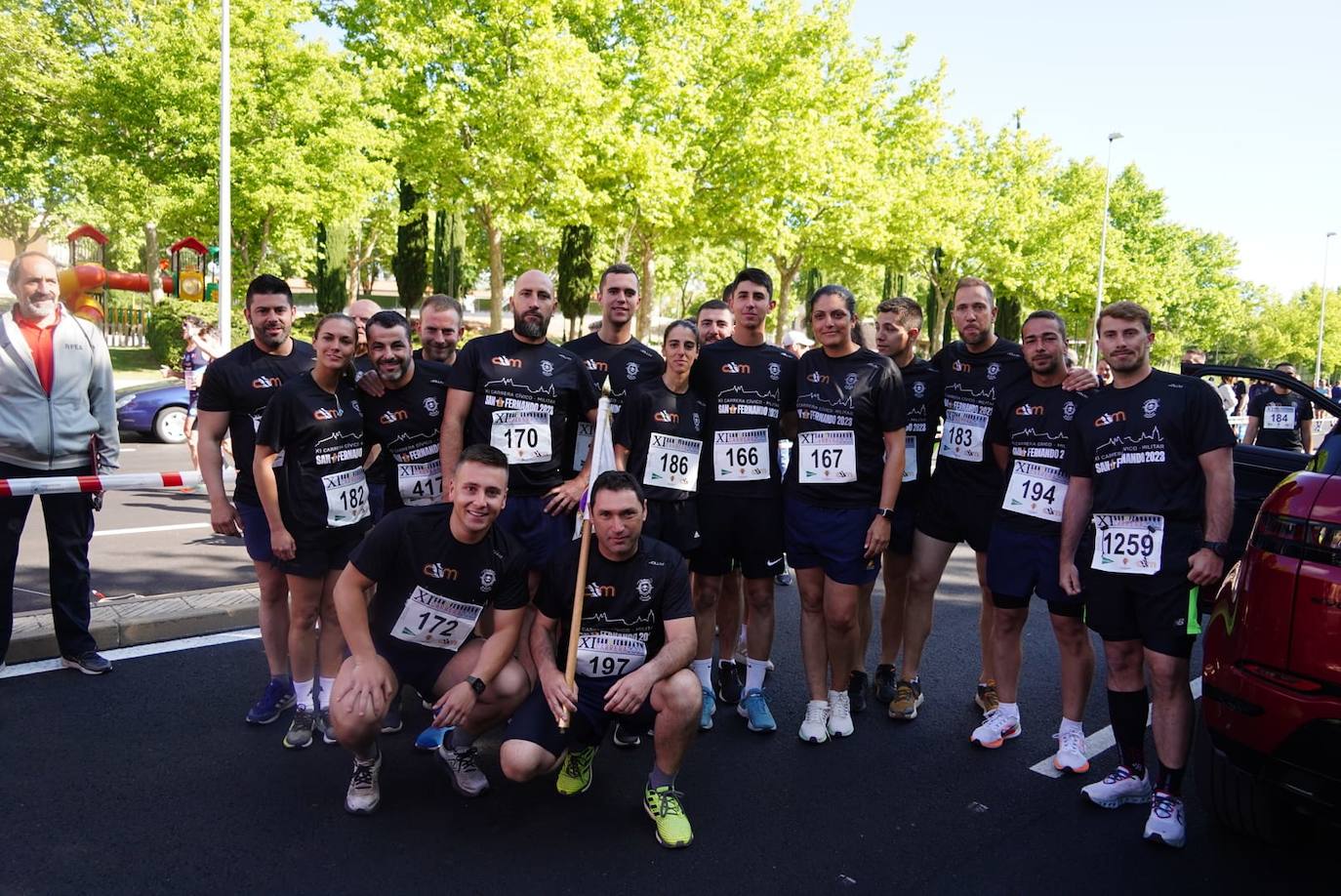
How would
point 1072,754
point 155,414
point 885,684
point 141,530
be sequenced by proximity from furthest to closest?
point 155,414, point 141,530, point 885,684, point 1072,754

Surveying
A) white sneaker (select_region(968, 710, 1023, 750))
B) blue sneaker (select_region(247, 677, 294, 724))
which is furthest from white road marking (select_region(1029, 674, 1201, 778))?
blue sneaker (select_region(247, 677, 294, 724))

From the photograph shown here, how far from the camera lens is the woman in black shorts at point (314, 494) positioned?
14.2ft

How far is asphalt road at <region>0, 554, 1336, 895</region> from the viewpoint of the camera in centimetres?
330

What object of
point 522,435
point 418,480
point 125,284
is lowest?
point 418,480

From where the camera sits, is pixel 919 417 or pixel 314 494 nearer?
pixel 314 494

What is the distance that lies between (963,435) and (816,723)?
5.22 ft

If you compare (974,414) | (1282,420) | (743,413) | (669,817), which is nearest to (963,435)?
(974,414)

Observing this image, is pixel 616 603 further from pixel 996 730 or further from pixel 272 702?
pixel 996 730

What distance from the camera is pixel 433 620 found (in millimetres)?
3969

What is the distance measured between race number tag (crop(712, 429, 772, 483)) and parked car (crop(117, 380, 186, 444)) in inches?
466

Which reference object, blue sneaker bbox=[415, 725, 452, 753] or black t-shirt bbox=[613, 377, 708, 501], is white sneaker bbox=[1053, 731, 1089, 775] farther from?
blue sneaker bbox=[415, 725, 452, 753]

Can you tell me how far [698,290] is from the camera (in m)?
70.9

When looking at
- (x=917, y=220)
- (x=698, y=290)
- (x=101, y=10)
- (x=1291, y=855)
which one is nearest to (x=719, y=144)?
(x=917, y=220)

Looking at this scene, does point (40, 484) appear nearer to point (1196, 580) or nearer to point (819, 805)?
point (819, 805)
